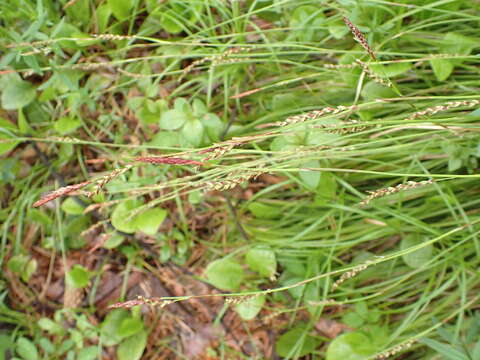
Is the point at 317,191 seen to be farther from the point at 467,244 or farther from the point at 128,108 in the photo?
the point at 128,108

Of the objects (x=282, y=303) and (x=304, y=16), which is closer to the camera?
(x=304, y=16)

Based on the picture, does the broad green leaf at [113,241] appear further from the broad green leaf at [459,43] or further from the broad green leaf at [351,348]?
the broad green leaf at [459,43]

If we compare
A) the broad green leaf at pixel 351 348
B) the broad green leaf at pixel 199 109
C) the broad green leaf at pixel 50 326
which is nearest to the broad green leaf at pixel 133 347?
the broad green leaf at pixel 50 326

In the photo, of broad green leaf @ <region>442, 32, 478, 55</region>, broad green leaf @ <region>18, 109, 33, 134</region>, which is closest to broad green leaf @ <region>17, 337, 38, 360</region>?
broad green leaf @ <region>18, 109, 33, 134</region>

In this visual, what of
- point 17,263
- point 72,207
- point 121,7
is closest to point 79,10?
point 121,7

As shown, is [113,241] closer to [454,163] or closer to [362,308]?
[362,308]

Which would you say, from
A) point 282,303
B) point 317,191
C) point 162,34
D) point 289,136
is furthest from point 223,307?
point 162,34
